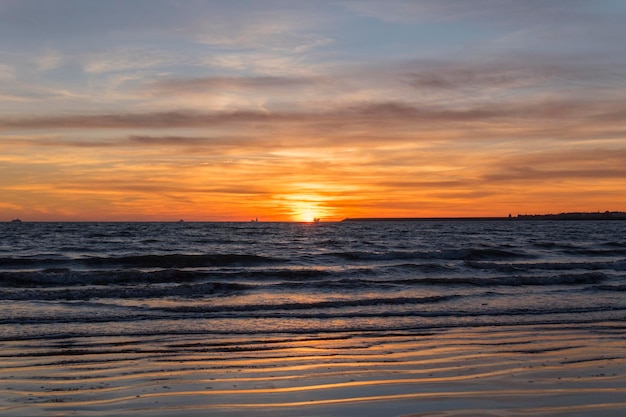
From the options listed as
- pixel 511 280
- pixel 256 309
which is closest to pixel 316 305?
pixel 256 309

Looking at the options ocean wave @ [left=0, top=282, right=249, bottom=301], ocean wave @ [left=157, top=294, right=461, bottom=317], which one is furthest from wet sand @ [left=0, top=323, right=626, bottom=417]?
ocean wave @ [left=0, top=282, right=249, bottom=301]

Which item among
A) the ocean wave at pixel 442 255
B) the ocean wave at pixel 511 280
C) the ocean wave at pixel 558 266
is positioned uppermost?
the ocean wave at pixel 442 255

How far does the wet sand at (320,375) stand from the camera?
273 inches

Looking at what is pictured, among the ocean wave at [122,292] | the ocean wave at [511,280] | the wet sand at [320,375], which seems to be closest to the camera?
the wet sand at [320,375]

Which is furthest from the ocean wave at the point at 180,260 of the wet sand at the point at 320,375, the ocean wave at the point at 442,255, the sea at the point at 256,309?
the wet sand at the point at 320,375

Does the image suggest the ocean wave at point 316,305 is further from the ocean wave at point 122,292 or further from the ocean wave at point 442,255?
the ocean wave at point 442,255

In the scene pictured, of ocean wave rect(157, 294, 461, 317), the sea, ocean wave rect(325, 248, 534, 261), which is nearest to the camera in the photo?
the sea

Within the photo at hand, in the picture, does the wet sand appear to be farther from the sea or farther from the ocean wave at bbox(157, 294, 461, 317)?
the ocean wave at bbox(157, 294, 461, 317)

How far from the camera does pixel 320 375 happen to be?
8469mm

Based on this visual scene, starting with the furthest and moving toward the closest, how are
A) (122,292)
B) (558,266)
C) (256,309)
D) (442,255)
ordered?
(442,255) → (558,266) → (122,292) → (256,309)

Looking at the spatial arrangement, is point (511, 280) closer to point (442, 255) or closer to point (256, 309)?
point (256, 309)

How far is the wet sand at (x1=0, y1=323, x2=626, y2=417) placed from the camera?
6.95 metres

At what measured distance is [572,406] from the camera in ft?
22.7

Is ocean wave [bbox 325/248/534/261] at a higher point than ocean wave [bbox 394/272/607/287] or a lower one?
higher
